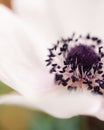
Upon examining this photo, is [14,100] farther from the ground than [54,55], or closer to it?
closer to it

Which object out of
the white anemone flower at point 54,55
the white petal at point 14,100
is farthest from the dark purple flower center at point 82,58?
the white petal at point 14,100

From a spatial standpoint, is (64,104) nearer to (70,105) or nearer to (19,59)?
(70,105)

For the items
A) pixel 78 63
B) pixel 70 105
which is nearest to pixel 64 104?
pixel 70 105

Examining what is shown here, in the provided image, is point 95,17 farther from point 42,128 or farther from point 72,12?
point 42,128

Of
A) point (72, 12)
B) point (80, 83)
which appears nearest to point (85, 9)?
point (72, 12)

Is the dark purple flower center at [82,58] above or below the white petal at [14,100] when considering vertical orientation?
above

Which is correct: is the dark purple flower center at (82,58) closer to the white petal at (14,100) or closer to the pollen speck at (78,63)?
the pollen speck at (78,63)
